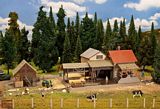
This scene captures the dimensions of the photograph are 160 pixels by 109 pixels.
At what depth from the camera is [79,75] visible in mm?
64062

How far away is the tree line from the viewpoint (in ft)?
233

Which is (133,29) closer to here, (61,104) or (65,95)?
(65,95)

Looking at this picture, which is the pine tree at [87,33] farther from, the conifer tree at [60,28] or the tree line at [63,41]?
the conifer tree at [60,28]

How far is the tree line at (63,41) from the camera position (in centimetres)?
7100

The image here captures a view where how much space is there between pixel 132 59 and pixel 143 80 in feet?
17.8

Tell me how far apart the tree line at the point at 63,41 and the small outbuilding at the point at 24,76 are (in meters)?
10.8

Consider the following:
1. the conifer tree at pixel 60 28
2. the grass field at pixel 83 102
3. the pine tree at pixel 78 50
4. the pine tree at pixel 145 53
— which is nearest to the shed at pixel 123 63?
the pine tree at pixel 145 53

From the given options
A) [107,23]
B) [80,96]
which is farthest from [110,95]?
[107,23]

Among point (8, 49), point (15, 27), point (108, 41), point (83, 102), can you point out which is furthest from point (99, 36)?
point (83, 102)

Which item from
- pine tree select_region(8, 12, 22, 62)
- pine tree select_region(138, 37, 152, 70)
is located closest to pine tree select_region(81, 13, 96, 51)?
pine tree select_region(138, 37, 152, 70)

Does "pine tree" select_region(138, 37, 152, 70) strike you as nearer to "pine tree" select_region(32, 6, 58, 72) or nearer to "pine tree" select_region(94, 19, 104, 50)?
"pine tree" select_region(94, 19, 104, 50)

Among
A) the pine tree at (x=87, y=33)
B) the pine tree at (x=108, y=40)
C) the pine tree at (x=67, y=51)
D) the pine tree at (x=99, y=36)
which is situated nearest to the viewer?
the pine tree at (x=67, y=51)

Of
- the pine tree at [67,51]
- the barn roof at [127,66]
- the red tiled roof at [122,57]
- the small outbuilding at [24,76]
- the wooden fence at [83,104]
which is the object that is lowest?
the wooden fence at [83,104]

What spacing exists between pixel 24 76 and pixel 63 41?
26.9m
